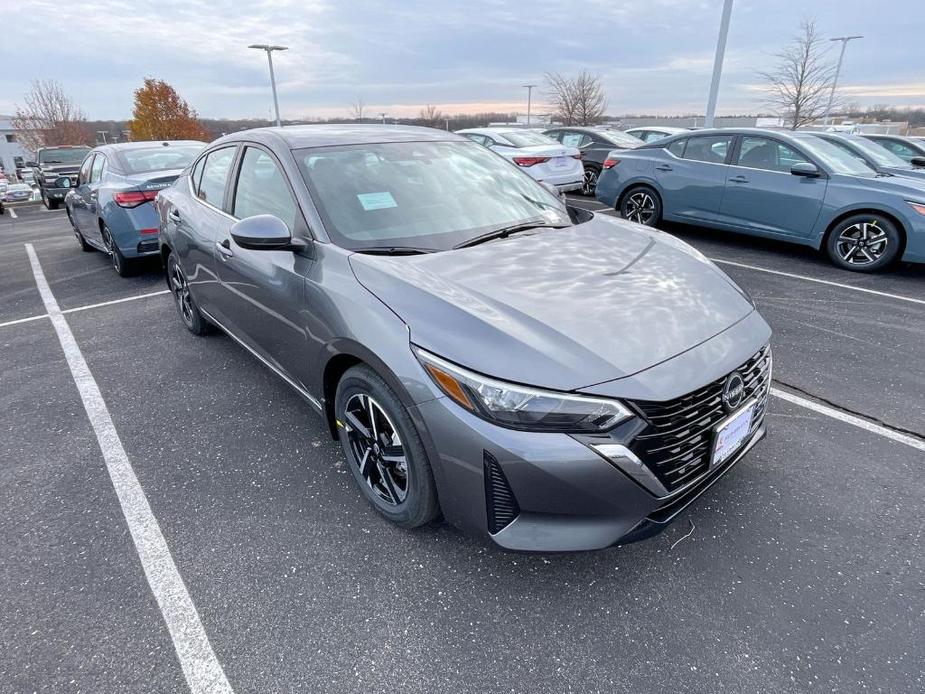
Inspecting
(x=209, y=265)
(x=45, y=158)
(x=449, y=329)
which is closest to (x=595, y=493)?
(x=449, y=329)

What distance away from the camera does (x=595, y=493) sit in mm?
1751

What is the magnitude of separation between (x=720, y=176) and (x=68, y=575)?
7.74 metres

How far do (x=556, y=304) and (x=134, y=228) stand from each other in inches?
222

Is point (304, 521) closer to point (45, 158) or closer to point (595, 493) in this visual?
point (595, 493)

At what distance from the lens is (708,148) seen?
739 centimetres

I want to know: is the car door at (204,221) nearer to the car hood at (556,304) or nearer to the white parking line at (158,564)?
the white parking line at (158,564)

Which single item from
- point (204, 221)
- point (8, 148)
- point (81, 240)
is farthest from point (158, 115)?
point (204, 221)

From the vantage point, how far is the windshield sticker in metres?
2.67

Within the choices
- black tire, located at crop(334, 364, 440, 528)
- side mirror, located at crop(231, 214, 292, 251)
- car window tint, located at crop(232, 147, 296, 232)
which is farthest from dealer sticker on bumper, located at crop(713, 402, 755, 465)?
car window tint, located at crop(232, 147, 296, 232)

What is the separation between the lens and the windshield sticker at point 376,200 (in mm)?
2668

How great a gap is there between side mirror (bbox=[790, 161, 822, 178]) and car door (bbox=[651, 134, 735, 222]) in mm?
877

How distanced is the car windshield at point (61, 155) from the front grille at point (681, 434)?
919 inches

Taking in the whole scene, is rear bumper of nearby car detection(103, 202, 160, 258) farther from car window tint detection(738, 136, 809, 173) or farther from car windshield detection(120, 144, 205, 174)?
car window tint detection(738, 136, 809, 173)

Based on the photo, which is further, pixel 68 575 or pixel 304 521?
pixel 304 521
